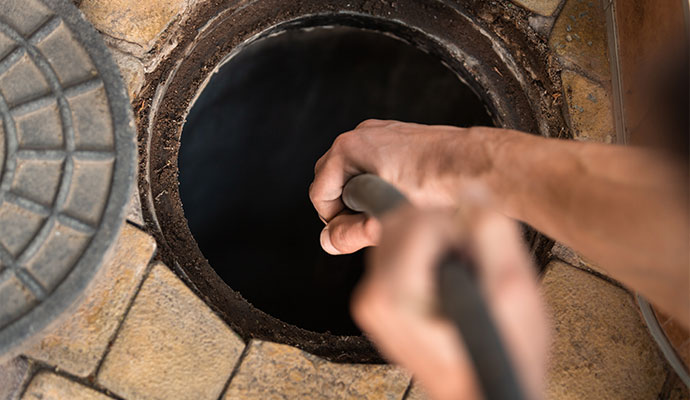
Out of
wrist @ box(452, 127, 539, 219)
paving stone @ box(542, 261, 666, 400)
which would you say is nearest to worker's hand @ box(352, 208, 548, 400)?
wrist @ box(452, 127, 539, 219)

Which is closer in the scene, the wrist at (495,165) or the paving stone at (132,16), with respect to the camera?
the wrist at (495,165)

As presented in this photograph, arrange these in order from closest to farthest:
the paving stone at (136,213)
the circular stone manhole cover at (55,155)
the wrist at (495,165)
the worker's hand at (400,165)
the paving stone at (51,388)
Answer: the wrist at (495,165) → the worker's hand at (400,165) → the circular stone manhole cover at (55,155) → the paving stone at (51,388) → the paving stone at (136,213)

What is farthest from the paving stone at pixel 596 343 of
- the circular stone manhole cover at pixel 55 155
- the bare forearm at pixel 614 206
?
the circular stone manhole cover at pixel 55 155

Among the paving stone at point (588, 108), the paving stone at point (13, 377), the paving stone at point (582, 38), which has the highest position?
the paving stone at point (582, 38)

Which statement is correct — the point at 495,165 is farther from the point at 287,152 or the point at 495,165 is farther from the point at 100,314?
the point at 287,152

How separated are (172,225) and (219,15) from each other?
75cm

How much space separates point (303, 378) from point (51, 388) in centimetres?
70

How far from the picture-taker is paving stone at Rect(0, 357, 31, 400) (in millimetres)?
1479

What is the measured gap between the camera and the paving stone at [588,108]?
1889mm

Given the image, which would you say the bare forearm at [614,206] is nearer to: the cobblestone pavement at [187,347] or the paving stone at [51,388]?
the cobblestone pavement at [187,347]

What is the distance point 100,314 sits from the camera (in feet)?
5.12

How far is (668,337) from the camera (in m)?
1.68

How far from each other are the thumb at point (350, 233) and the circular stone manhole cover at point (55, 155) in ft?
1.90

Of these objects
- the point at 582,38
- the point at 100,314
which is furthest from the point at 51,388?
the point at 582,38
